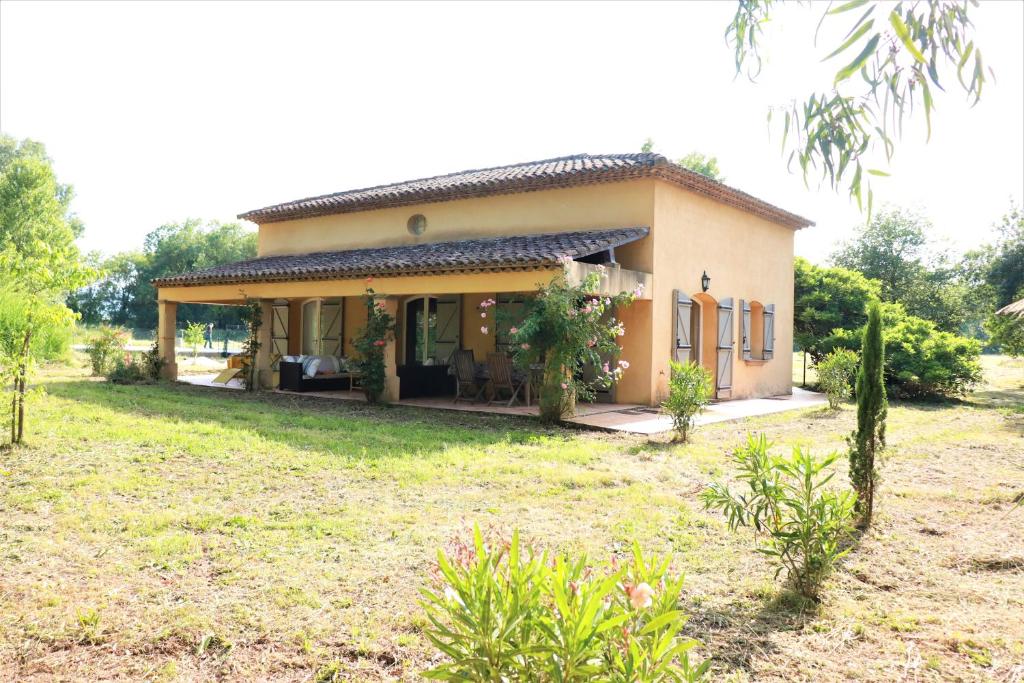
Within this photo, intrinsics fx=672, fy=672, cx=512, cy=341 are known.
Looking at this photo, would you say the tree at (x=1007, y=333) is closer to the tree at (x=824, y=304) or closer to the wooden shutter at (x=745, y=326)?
the tree at (x=824, y=304)

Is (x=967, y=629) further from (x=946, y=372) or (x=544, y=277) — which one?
(x=946, y=372)

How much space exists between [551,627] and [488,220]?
11965 mm

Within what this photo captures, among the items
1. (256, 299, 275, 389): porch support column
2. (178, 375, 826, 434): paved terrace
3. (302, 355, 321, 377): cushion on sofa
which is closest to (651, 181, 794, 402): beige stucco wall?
(178, 375, 826, 434): paved terrace

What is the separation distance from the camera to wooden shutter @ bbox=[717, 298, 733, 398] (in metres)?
13.2

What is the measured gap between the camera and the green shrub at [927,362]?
47.4 feet

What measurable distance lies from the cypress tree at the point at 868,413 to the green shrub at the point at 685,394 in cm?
340

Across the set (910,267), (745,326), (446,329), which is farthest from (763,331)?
(910,267)

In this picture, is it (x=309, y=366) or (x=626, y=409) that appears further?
(x=309, y=366)

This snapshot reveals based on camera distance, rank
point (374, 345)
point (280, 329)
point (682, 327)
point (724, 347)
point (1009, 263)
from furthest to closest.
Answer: point (1009, 263) < point (280, 329) < point (724, 347) < point (682, 327) < point (374, 345)

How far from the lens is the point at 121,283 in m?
49.8

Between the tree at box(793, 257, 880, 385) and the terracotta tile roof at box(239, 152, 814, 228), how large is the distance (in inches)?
112

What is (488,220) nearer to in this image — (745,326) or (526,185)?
(526,185)

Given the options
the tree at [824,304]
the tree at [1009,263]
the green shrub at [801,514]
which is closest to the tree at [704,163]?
the tree at [1009,263]

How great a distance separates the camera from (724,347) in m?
13.3
